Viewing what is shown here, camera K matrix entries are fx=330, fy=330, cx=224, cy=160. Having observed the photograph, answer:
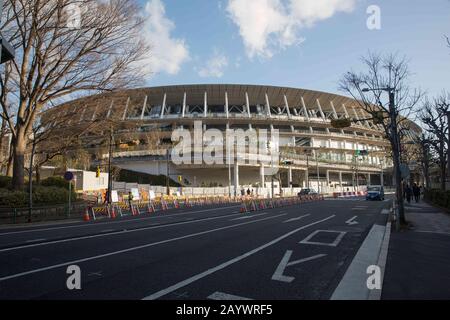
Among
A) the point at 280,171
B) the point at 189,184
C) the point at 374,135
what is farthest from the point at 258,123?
the point at 374,135

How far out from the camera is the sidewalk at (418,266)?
16.7 ft

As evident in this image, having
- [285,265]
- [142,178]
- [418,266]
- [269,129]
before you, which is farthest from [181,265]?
[269,129]

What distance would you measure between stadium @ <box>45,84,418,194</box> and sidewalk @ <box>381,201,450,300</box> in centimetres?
4432

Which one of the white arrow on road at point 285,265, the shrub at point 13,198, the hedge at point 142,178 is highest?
the hedge at point 142,178

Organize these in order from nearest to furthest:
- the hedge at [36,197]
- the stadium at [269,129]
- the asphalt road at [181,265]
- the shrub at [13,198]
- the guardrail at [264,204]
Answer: the asphalt road at [181,265] → the shrub at [13,198] → the hedge at [36,197] → the guardrail at [264,204] → the stadium at [269,129]

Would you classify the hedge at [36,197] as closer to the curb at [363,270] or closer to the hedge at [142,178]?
the curb at [363,270]

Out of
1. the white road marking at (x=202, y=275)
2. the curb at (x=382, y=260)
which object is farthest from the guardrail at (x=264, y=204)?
the white road marking at (x=202, y=275)

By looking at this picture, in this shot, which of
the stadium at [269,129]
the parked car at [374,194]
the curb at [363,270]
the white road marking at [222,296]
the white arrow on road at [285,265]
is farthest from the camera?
the stadium at [269,129]

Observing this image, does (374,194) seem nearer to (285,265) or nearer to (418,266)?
(418,266)

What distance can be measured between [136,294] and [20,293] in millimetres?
1779

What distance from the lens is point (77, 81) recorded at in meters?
21.3

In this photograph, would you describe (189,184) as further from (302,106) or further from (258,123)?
(302,106)

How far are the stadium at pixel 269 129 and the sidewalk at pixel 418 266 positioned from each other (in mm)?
44316

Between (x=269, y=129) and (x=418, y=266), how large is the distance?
71.4 meters
